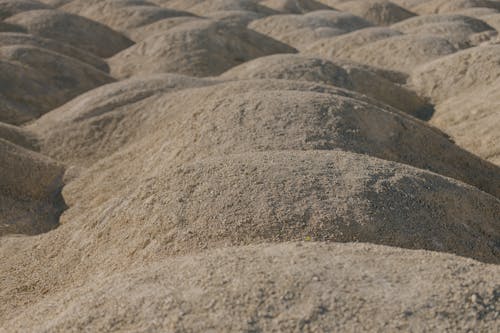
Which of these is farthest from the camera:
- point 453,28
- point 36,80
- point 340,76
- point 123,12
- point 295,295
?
point 123,12

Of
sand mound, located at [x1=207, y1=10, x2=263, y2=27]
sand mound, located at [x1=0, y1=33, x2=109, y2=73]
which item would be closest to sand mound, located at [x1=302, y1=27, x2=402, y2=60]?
sand mound, located at [x1=207, y1=10, x2=263, y2=27]

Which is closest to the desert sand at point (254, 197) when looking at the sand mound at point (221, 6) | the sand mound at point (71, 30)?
the sand mound at point (71, 30)

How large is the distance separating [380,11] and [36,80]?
62.9ft

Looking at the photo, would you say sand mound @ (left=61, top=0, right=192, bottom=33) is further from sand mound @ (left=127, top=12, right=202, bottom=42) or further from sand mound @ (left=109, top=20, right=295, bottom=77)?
sand mound @ (left=109, top=20, right=295, bottom=77)

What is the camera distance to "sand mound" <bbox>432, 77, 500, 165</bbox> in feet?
34.1

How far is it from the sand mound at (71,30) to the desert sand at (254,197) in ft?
11.9

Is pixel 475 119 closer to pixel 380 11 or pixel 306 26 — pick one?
pixel 306 26

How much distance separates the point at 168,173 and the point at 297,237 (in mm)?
1962

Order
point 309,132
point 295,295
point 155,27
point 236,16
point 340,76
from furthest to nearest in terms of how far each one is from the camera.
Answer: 1. point 236,16
2. point 155,27
3. point 340,76
4. point 309,132
5. point 295,295

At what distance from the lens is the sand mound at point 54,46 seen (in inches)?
725

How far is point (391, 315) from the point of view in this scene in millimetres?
3605

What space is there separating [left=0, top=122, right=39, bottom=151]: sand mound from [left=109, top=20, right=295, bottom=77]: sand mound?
7.14 m

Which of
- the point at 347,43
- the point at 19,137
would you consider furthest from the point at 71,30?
the point at 19,137

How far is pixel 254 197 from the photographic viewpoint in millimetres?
5715
